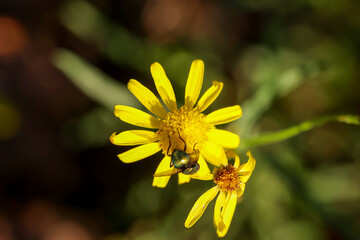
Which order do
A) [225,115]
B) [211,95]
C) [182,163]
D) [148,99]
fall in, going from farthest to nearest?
[148,99] → [211,95] → [225,115] → [182,163]

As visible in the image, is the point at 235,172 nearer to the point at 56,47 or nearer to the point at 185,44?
the point at 185,44

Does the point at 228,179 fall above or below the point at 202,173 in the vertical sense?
below

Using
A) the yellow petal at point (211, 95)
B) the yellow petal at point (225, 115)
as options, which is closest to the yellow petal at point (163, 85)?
the yellow petal at point (211, 95)

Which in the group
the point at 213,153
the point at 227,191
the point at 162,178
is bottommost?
the point at 227,191

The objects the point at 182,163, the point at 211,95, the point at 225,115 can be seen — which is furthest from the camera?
the point at 211,95

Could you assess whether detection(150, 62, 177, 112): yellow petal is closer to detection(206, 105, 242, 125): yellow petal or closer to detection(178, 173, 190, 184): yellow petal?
detection(206, 105, 242, 125): yellow petal

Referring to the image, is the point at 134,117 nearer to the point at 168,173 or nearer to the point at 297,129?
the point at 168,173

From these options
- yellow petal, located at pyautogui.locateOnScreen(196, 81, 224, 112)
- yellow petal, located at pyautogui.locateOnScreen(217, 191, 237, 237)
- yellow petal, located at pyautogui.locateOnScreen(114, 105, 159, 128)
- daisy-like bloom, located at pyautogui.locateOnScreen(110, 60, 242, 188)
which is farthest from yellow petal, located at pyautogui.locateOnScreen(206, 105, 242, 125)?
yellow petal, located at pyautogui.locateOnScreen(217, 191, 237, 237)

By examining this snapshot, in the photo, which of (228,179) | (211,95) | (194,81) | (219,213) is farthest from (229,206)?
(194,81)
